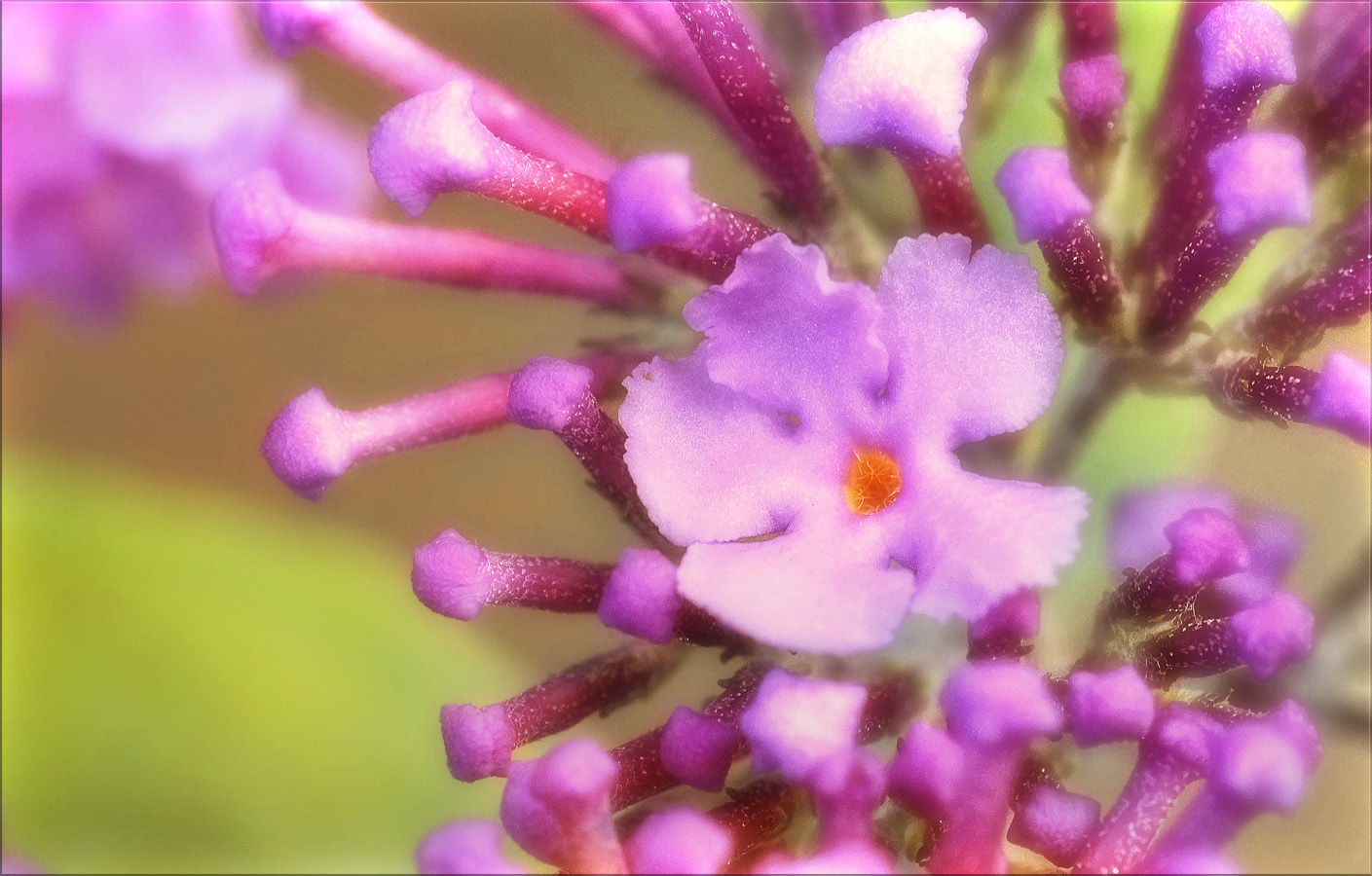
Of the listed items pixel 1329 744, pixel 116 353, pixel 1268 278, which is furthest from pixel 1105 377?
pixel 116 353

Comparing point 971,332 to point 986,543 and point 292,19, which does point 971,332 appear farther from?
point 292,19

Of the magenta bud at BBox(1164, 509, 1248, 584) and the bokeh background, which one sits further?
the bokeh background

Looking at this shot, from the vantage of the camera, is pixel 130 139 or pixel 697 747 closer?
pixel 697 747

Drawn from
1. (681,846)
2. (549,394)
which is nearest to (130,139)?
(549,394)

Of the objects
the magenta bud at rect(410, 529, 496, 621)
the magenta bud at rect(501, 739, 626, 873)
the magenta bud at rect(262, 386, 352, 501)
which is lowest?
the magenta bud at rect(501, 739, 626, 873)

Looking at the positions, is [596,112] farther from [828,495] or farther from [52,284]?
[828,495]

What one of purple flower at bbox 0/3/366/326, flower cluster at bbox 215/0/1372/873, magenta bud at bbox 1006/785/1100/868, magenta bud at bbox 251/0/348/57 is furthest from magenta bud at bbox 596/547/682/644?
purple flower at bbox 0/3/366/326

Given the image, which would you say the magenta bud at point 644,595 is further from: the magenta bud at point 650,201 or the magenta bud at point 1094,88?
the magenta bud at point 1094,88

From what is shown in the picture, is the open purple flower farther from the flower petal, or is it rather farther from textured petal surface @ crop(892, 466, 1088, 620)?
the flower petal
